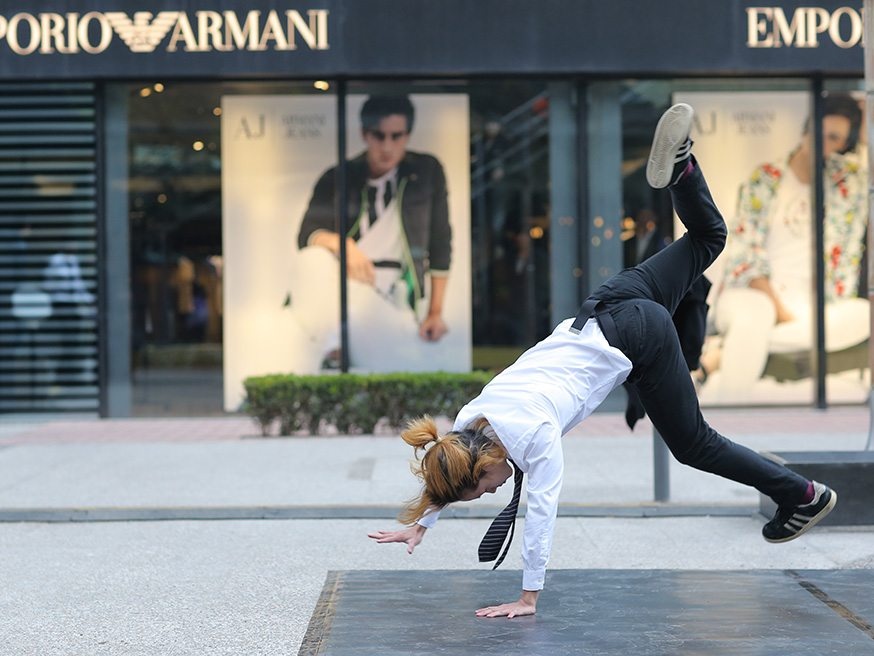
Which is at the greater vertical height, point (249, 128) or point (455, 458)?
point (249, 128)

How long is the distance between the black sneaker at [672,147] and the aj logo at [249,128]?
32.7ft

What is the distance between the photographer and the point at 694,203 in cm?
516

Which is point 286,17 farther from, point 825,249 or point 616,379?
point 616,379

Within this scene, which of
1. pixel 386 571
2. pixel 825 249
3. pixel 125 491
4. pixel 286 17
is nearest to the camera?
pixel 386 571

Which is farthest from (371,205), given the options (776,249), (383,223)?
(776,249)

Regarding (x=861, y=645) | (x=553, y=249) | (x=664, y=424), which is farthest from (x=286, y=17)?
(x=861, y=645)

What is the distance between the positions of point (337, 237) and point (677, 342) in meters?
9.79

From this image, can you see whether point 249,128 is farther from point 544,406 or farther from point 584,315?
point 544,406

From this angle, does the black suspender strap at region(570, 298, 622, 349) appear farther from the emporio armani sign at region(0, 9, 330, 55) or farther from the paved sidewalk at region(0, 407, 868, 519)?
the emporio armani sign at region(0, 9, 330, 55)

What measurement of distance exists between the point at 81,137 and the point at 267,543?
27.9 feet

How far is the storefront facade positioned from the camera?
1431 cm


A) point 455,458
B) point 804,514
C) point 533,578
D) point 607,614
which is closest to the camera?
point 455,458

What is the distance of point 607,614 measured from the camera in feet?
17.0

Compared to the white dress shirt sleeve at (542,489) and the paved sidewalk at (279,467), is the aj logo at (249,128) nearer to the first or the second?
the paved sidewalk at (279,467)
